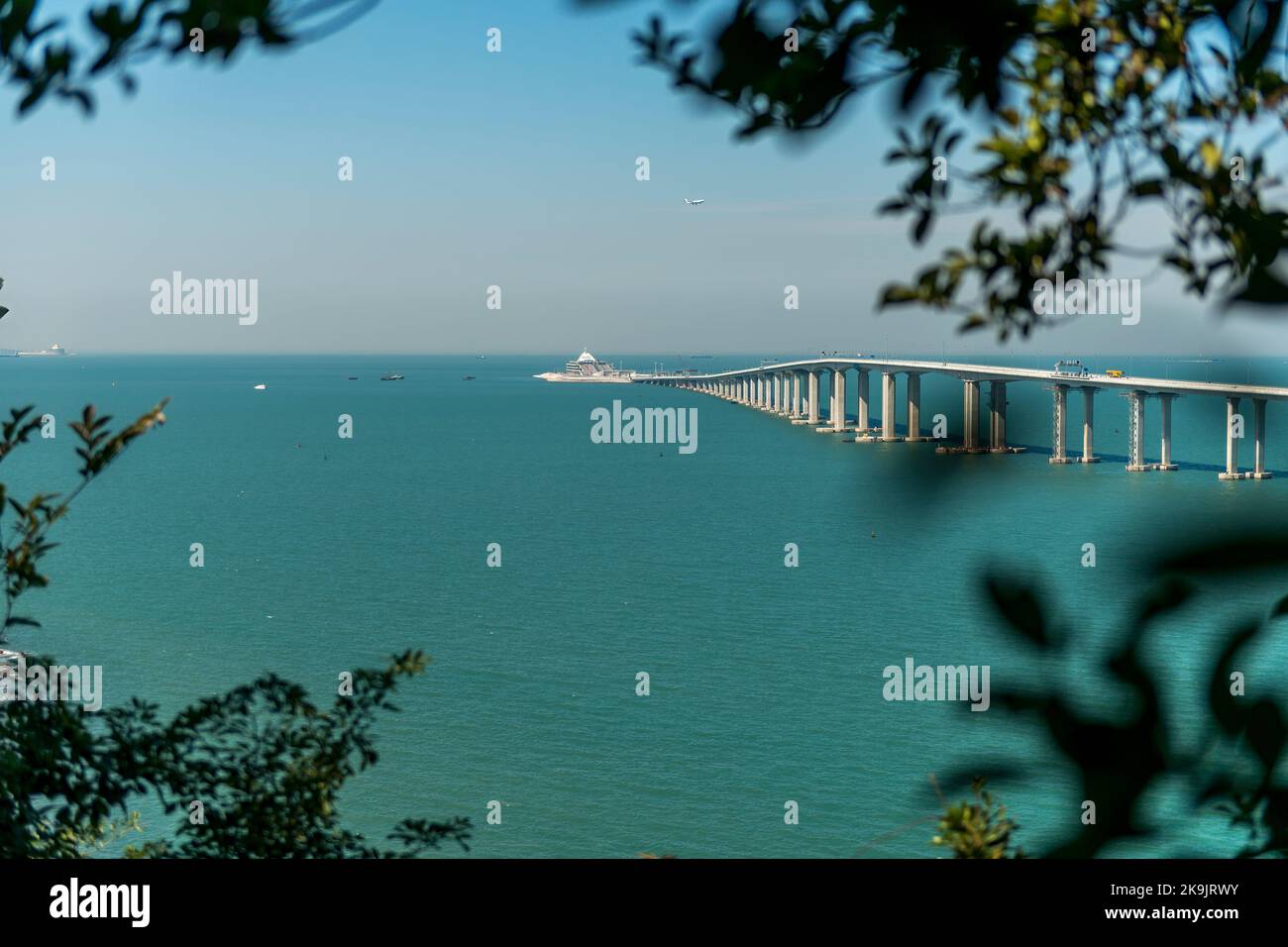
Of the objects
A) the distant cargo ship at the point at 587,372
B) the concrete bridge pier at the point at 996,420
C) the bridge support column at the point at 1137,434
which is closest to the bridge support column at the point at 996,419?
the concrete bridge pier at the point at 996,420

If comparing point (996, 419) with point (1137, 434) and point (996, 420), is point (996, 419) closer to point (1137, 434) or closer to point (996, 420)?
point (996, 420)

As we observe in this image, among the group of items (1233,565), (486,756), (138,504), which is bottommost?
(486,756)

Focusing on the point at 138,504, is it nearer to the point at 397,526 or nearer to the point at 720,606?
the point at 397,526

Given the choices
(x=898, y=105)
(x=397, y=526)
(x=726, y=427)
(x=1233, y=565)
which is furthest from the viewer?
(x=726, y=427)

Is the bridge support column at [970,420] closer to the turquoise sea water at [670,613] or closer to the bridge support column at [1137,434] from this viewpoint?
the turquoise sea water at [670,613]

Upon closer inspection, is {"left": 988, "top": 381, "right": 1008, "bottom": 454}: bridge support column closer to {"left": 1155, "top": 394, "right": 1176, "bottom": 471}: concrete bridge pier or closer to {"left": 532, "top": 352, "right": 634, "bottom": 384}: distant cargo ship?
{"left": 1155, "top": 394, "right": 1176, "bottom": 471}: concrete bridge pier

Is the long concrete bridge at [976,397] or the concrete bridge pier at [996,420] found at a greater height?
the long concrete bridge at [976,397]
